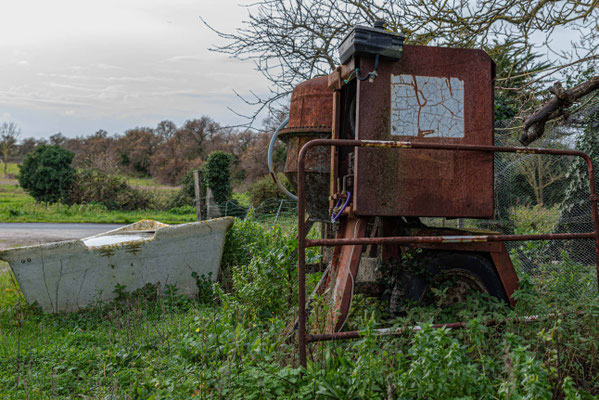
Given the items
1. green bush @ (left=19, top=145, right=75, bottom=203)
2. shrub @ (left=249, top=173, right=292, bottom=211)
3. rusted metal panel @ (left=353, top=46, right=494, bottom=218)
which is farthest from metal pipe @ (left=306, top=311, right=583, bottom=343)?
green bush @ (left=19, top=145, right=75, bottom=203)

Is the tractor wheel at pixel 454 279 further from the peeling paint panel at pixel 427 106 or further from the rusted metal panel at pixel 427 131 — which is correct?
the peeling paint panel at pixel 427 106

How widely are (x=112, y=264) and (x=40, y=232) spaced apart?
983 centimetres

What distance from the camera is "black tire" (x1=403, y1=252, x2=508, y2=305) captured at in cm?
383

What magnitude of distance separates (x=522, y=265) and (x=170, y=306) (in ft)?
16.0

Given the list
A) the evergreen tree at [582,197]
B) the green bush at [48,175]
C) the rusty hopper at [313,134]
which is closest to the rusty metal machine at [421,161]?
the rusty hopper at [313,134]

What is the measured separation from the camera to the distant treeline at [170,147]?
2958cm

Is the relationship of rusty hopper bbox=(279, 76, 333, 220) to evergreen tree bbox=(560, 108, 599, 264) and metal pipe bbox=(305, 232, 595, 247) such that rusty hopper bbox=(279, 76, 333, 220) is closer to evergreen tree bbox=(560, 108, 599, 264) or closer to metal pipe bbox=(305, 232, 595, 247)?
metal pipe bbox=(305, 232, 595, 247)

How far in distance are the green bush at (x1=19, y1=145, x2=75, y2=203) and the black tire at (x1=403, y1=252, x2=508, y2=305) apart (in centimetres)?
1963

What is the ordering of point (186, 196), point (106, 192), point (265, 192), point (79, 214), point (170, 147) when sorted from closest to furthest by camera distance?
point (265, 192), point (79, 214), point (106, 192), point (186, 196), point (170, 147)

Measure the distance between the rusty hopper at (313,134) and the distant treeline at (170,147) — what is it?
63.1 feet

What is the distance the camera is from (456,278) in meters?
3.98

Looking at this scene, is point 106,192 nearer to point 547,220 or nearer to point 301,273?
point 547,220

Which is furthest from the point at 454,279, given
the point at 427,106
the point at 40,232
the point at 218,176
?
the point at 40,232

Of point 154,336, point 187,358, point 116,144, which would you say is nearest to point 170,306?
point 154,336
